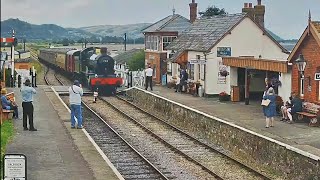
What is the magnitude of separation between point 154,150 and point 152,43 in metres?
26.6

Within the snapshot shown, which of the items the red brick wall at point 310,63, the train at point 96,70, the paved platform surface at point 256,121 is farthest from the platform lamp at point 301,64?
the train at point 96,70

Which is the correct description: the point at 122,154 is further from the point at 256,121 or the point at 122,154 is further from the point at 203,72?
the point at 203,72

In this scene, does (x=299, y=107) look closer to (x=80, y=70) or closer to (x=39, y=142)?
(x=39, y=142)

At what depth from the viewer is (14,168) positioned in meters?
9.66

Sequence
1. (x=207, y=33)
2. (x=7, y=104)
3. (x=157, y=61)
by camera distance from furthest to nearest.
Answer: (x=157, y=61)
(x=207, y=33)
(x=7, y=104)

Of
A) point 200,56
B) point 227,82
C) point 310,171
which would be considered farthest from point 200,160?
point 200,56

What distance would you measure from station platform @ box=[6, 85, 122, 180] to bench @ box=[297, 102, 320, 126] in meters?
7.32

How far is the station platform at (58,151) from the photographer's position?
43.6 ft

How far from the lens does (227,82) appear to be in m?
30.3

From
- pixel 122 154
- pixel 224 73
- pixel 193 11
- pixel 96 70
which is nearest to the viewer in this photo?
pixel 122 154

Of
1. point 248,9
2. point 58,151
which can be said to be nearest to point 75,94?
point 58,151

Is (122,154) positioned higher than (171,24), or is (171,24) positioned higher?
(171,24)

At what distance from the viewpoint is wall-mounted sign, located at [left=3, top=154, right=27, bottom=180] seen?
31.6 feet

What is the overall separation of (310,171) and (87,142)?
7046mm
